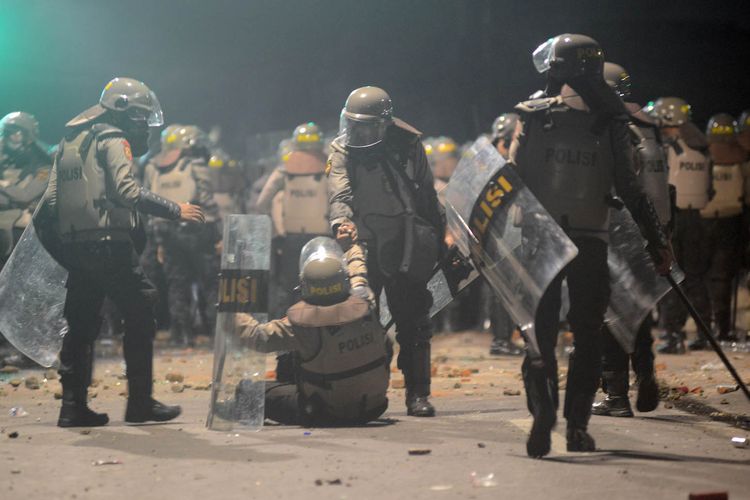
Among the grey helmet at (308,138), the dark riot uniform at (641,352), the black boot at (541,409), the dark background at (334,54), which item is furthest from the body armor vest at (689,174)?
the black boot at (541,409)

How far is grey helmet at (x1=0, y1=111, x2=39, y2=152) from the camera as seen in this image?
37.0ft

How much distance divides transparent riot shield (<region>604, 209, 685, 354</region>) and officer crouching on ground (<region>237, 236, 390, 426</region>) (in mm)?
1373

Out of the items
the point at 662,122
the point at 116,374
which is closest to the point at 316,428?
the point at 116,374

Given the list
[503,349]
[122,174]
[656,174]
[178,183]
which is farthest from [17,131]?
[656,174]

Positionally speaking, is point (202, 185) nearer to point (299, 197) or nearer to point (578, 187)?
point (299, 197)

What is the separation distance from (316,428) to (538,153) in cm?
219

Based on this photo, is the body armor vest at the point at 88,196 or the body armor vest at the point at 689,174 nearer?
the body armor vest at the point at 88,196

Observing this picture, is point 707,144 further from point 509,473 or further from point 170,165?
point 509,473

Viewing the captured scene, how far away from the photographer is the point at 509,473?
6.11 m

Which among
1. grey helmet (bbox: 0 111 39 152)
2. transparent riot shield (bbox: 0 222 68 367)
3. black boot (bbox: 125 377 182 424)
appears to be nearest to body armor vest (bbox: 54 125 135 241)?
transparent riot shield (bbox: 0 222 68 367)

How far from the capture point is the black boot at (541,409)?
21.0 ft

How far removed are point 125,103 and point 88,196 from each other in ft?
1.99

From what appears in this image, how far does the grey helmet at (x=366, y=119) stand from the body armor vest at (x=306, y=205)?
16.7 ft

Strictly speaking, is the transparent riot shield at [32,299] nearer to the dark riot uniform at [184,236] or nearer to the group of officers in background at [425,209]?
the group of officers in background at [425,209]
